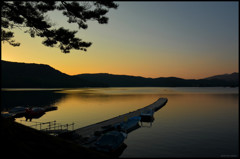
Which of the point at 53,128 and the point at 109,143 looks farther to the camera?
the point at 53,128

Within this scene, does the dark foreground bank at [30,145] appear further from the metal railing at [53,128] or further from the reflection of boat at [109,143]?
the metal railing at [53,128]

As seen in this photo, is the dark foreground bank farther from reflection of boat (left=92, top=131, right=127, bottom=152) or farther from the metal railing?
the metal railing

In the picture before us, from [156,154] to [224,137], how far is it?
19.1 meters

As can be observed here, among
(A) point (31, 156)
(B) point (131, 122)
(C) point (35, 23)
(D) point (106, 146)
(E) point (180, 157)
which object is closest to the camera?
(A) point (31, 156)

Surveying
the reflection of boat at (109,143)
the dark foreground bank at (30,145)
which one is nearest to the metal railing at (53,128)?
Answer: the reflection of boat at (109,143)

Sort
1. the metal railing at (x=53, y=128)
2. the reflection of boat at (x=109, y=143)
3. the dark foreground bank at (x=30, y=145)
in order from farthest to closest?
the metal railing at (x=53, y=128) < the reflection of boat at (x=109, y=143) < the dark foreground bank at (x=30, y=145)

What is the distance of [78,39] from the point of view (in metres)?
20.4

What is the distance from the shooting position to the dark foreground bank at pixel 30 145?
10242 millimetres

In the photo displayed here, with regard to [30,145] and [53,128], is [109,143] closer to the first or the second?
[30,145]

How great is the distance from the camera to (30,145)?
11289 millimetres

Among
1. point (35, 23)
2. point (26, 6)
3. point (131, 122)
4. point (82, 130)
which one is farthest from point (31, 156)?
point (131, 122)

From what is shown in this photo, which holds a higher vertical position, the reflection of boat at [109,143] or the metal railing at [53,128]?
the reflection of boat at [109,143]

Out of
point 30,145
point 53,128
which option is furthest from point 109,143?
point 53,128

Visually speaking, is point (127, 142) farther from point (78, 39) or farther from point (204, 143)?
point (78, 39)
